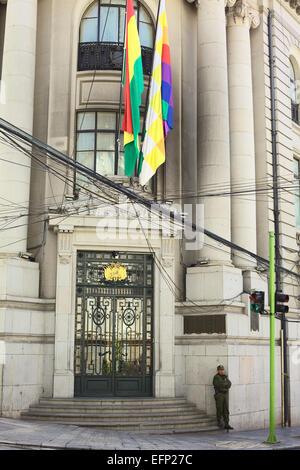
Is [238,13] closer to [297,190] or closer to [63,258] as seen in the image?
[297,190]

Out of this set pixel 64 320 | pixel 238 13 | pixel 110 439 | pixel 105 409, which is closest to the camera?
pixel 110 439

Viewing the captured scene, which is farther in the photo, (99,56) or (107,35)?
(107,35)

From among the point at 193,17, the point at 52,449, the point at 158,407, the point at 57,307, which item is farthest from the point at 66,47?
the point at 52,449

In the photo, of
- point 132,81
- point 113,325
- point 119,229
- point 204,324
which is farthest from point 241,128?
point 113,325

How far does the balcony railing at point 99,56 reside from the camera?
71.5 ft

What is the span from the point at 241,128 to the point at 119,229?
625 cm

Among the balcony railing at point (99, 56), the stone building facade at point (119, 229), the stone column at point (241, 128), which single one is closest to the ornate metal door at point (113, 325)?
the stone building facade at point (119, 229)

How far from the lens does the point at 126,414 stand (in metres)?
18.5

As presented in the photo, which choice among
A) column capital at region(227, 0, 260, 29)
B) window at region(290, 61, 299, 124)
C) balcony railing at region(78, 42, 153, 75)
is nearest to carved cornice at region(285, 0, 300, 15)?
window at region(290, 61, 299, 124)

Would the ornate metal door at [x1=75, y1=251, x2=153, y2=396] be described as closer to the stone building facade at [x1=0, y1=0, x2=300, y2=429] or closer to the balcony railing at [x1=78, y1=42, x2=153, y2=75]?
the stone building facade at [x1=0, y1=0, x2=300, y2=429]

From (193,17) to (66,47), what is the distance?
498cm

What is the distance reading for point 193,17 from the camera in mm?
23672

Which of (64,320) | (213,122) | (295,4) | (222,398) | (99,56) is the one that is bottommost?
(222,398)

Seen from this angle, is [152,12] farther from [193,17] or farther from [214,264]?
[214,264]
